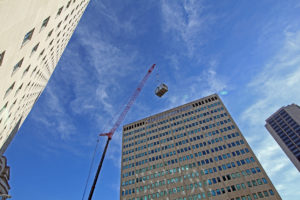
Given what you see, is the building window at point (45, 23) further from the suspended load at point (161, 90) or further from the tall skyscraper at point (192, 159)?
the tall skyscraper at point (192, 159)

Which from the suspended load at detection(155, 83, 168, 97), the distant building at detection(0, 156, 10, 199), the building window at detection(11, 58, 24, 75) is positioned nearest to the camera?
the building window at detection(11, 58, 24, 75)

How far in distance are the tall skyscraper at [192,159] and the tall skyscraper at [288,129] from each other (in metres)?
112

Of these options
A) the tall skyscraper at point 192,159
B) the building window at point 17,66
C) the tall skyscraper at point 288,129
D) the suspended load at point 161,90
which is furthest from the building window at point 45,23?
the tall skyscraper at point 288,129

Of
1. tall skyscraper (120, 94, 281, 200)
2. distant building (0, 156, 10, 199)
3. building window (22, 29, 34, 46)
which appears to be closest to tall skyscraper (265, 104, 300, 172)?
tall skyscraper (120, 94, 281, 200)

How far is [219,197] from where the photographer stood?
5644cm

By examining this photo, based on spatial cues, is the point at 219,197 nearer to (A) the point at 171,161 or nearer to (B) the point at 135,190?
(A) the point at 171,161

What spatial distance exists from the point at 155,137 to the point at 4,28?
78.1 meters

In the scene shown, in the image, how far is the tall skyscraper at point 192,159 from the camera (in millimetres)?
57706

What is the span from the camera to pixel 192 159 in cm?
6888

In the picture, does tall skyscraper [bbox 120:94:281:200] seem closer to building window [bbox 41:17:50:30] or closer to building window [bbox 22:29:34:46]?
building window [bbox 41:17:50:30]

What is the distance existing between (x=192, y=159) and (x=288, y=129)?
137m

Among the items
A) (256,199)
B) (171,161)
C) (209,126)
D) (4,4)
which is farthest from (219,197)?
(4,4)

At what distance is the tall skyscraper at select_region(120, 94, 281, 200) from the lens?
5771 centimetres

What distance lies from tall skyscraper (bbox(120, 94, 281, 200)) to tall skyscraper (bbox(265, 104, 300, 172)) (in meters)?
112
